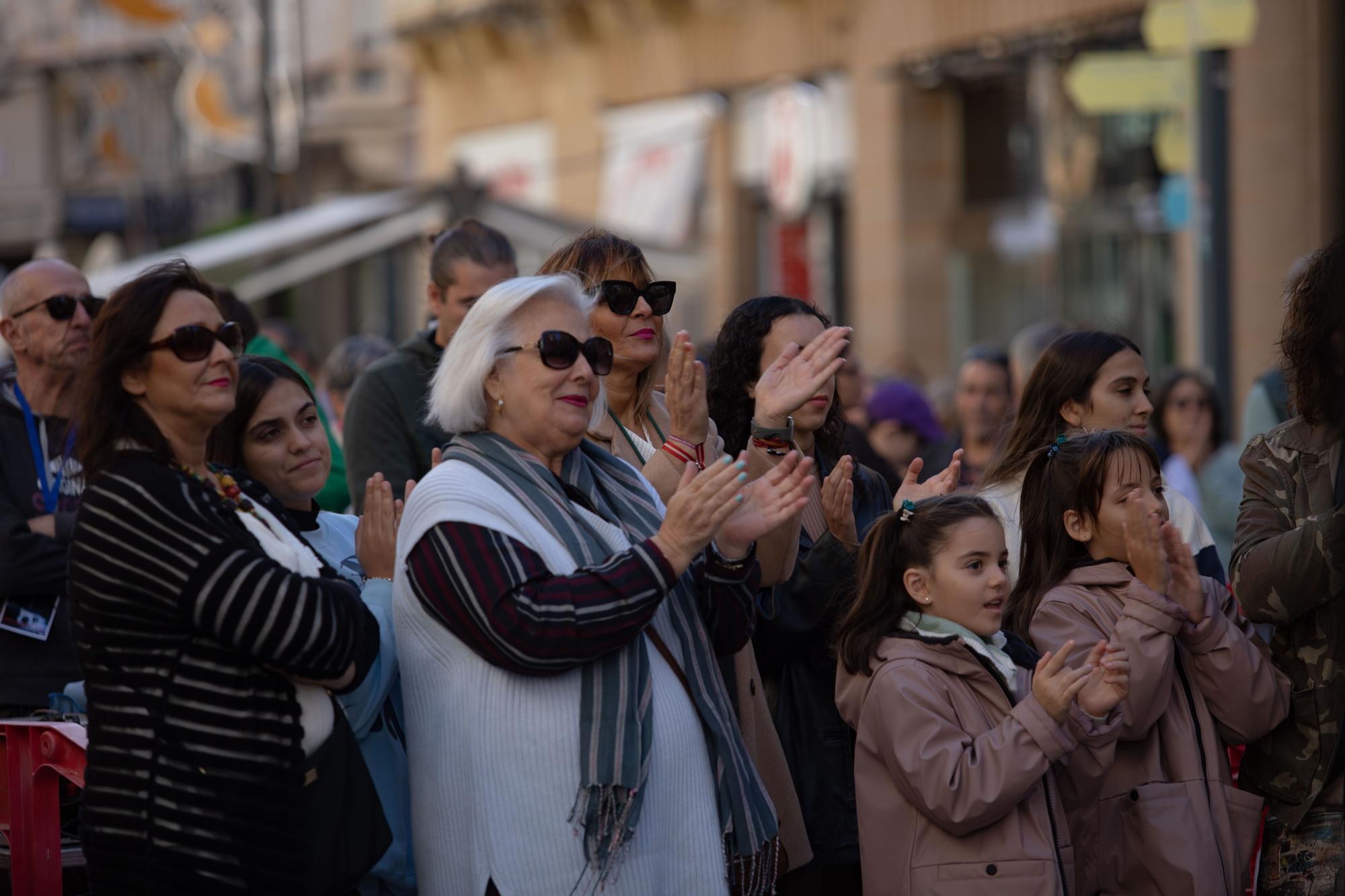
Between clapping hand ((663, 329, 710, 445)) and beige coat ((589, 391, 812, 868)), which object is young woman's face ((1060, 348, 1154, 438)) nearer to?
beige coat ((589, 391, 812, 868))

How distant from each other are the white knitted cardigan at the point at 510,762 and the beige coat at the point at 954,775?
462mm

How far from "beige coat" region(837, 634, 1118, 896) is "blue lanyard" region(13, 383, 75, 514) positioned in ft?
8.28

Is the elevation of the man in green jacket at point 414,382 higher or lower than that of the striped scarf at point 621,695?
higher

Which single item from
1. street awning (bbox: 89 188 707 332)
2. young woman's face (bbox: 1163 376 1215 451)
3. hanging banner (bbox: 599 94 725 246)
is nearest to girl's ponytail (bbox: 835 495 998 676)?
young woman's face (bbox: 1163 376 1215 451)

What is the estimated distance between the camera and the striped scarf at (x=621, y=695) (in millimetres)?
3840

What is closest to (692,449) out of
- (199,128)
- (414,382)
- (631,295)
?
(631,295)

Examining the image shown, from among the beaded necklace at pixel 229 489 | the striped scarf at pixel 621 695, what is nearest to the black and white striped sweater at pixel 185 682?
the beaded necklace at pixel 229 489

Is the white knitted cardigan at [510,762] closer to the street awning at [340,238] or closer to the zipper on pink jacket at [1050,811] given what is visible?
the zipper on pink jacket at [1050,811]

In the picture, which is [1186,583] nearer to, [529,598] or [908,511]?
[908,511]

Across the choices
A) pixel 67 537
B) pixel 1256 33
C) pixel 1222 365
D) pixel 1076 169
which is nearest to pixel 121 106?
pixel 1076 169

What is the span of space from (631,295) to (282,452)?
100 centimetres

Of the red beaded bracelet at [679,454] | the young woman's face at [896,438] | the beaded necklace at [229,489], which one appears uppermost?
the young woman's face at [896,438]

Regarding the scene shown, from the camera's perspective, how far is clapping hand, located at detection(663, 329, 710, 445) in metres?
4.44

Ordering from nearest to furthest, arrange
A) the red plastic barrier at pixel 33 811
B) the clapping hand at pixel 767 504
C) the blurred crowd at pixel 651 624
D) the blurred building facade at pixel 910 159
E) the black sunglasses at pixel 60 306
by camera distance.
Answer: the blurred crowd at pixel 651 624, the clapping hand at pixel 767 504, the red plastic barrier at pixel 33 811, the black sunglasses at pixel 60 306, the blurred building facade at pixel 910 159
